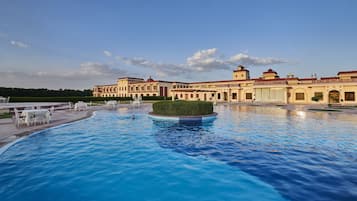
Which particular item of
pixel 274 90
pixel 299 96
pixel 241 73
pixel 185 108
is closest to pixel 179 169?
pixel 185 108

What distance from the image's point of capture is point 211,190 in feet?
12.0

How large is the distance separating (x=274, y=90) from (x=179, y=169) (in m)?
38.0

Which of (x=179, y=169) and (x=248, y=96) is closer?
(x=179, y=169)

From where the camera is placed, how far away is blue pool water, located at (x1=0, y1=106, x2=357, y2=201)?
11.5 ft

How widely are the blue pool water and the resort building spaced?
2910cm

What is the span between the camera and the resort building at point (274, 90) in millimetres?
30609

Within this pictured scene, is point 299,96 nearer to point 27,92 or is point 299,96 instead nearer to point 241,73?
point 241,73

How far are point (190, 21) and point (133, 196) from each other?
21.6 meters

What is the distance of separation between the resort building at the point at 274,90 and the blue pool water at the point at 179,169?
29098mm

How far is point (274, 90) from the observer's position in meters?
37.0

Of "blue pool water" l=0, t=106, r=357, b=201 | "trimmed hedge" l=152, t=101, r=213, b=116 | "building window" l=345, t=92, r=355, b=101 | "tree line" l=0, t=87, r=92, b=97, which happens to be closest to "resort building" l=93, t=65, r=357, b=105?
"building window" l=345, t=92, r=355, b=101

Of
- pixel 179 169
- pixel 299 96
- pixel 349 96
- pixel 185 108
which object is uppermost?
pixel 299 96

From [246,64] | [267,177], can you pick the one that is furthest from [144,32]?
[246,64]

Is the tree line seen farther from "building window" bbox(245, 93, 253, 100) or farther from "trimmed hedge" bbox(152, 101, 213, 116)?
"building window" bbox(245, 93, 253, 100)
